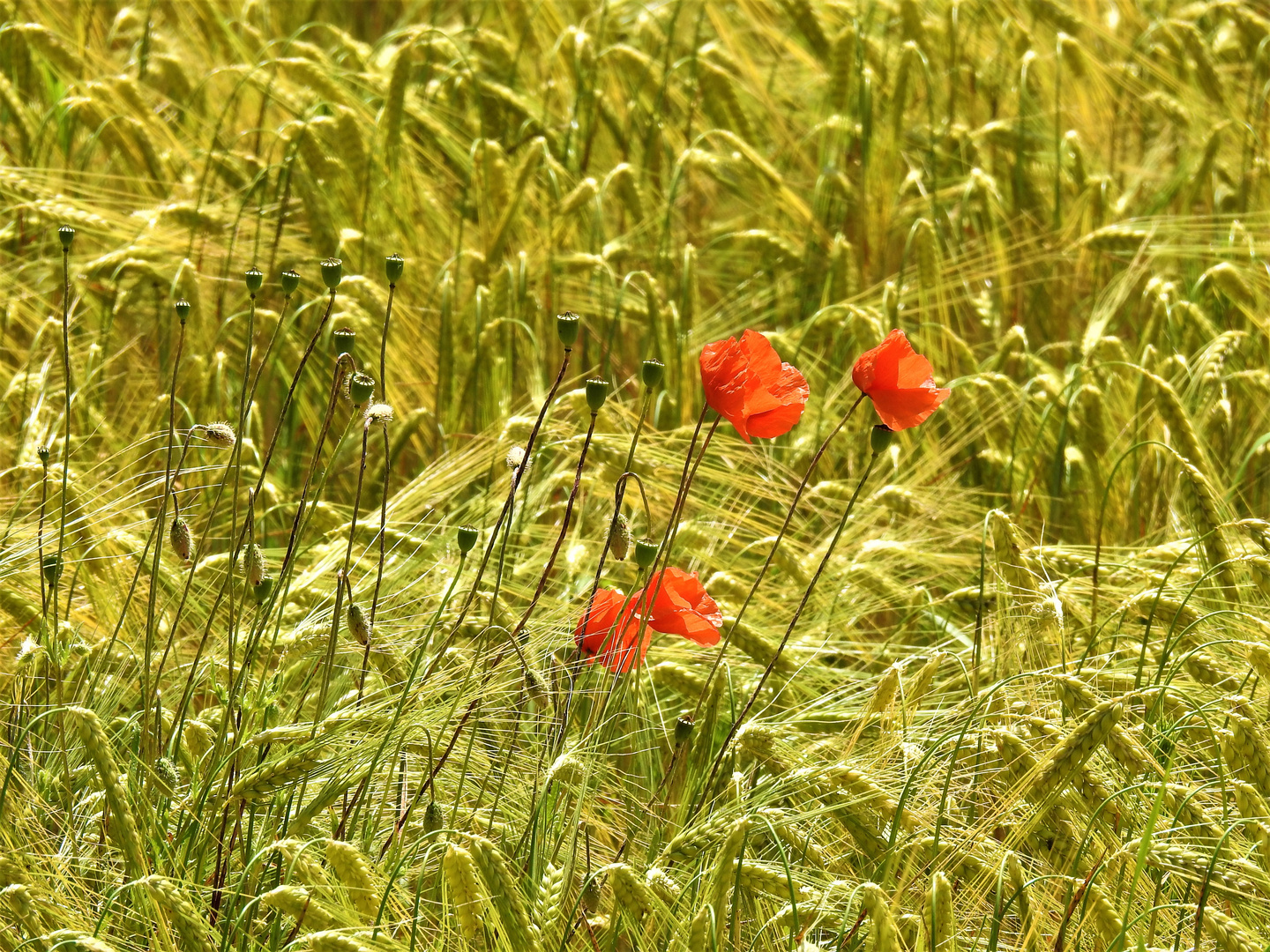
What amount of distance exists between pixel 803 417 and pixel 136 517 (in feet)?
3.12

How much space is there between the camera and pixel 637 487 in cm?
172

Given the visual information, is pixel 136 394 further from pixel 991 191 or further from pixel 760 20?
pixel 760 20

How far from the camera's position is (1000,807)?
1.13 metres

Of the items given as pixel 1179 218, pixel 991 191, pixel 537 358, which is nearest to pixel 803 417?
pixel 537 358

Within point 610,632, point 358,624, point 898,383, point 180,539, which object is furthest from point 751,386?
point 180,539

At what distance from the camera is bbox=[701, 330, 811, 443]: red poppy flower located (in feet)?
3.74

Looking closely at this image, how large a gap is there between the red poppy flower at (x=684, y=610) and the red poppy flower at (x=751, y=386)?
14 cm

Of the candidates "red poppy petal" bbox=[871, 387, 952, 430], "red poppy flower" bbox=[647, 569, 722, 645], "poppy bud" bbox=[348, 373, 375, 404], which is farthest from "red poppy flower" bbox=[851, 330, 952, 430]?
"poppy bud" bbox=[348, 373, 375, 404]

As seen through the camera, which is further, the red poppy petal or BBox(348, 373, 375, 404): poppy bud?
the red poppy petal

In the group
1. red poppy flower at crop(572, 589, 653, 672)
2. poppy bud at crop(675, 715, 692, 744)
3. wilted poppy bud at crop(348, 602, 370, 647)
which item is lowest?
poppy bud at crop(675, 715, 692, 744)

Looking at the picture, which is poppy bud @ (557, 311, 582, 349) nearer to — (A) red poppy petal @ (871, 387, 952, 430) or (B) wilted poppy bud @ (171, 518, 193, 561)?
(A) red poppy petal @ (871, 387, 952, 430)

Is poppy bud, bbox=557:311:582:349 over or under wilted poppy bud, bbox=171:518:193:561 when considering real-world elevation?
over

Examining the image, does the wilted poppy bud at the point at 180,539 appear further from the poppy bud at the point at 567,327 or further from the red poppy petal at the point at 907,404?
the red poppy petal at the point at 907,404

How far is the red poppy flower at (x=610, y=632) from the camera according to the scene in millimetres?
1188
